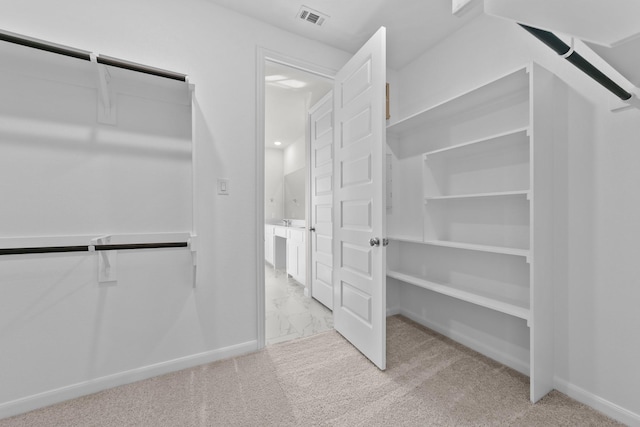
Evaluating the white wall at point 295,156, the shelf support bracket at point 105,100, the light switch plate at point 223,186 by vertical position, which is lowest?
the light switch plate at point 223,186

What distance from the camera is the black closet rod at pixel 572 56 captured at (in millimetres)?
641

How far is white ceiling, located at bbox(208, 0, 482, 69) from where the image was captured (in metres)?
1.93

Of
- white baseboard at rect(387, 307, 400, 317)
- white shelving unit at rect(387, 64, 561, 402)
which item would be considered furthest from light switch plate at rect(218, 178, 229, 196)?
white baseboard at rect(387, 307, 400, 317)

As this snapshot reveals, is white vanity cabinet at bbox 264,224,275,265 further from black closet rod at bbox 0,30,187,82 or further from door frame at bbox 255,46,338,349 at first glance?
black closet rod at bbox 0,30,187,82

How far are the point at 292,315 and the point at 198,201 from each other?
1.62m

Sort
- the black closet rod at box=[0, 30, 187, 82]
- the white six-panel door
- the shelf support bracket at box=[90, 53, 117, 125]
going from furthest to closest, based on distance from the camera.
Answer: the white six-panel door, the shelf support bracket at box=[90, 53, 117, 125], the black closet rod at box=[0, 30, 187, 82]

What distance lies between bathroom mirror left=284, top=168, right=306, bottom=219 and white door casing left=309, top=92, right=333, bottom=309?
176 cm

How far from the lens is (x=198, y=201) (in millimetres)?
1857

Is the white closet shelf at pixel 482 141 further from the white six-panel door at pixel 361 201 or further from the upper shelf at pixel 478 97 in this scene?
the white six-panel door at pixel 361 201

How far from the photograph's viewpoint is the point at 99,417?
1422 mm

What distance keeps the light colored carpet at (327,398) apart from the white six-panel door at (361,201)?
27cm

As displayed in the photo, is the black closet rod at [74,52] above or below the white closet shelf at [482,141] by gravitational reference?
above

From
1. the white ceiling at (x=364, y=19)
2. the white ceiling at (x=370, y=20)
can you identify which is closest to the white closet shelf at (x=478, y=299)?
the white ceiling at (x=370, y=20)

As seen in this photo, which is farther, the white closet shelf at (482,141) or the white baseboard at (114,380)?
the white closet shelf at (482,141)
